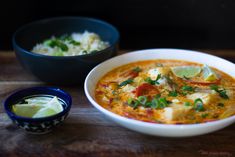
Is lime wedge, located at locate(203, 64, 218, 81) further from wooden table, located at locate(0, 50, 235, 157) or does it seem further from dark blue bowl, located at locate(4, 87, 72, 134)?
dark blue bowl, located at locate(4, 87, 72, 134)

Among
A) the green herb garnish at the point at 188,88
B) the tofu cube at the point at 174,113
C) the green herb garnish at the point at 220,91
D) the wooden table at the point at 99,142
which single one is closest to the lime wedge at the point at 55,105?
the wooden table at the point at 99,142

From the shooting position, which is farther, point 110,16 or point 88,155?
point 110,16

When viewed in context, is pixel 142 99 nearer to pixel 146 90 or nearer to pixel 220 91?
pixel 146 90

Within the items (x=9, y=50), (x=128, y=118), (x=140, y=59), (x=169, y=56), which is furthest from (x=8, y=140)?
(x=9, y=50)

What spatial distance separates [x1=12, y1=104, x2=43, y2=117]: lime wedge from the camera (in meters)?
1.96

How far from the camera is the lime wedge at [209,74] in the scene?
222 centimetres

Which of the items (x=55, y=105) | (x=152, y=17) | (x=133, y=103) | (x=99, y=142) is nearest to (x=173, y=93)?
(x=133, y=103)

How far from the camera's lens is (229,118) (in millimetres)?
1776

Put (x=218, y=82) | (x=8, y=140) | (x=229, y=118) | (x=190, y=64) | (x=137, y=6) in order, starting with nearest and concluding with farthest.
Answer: (x=229, y=118) < (x=8, y=140) < (x=218, y=82) < (x=190, y=64) < (x=137, y=6)

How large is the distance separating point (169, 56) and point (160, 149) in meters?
0.84

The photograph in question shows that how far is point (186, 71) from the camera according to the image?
231cm

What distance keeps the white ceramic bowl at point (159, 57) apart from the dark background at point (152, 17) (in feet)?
1.88

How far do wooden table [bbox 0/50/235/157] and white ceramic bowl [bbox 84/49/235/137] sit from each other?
0.12 meters

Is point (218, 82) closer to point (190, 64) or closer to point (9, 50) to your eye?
point (190, 64)
